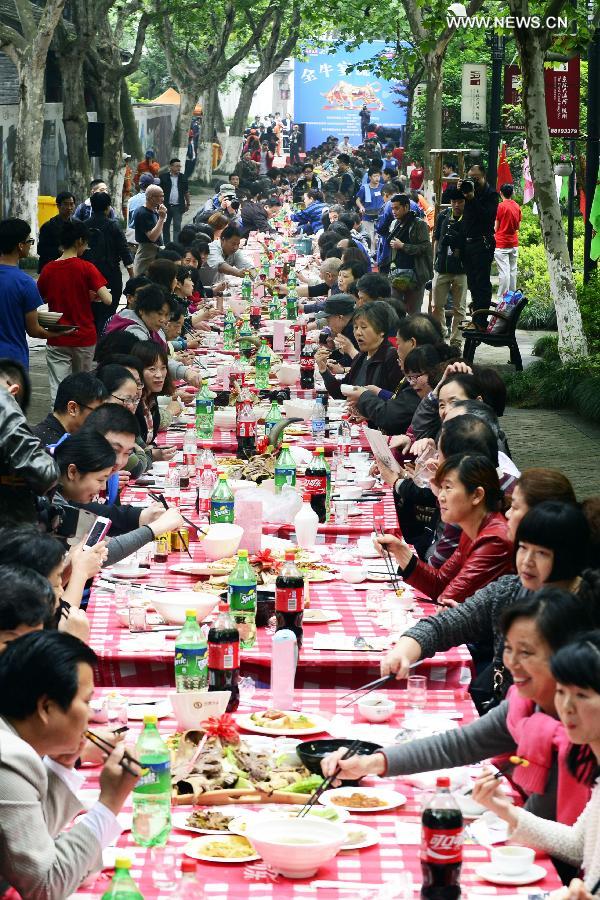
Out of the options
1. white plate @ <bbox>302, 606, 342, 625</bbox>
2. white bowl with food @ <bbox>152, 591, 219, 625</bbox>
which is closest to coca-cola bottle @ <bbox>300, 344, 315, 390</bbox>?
white plate @ <bbox>302, 606, 342, 625</bbox>

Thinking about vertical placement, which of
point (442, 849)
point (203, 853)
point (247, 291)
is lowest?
point (247, 291)

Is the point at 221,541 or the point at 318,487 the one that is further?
the point at 318,487

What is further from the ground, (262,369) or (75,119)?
(75,119)

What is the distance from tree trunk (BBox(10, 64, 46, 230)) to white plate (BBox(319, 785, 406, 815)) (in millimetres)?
19207

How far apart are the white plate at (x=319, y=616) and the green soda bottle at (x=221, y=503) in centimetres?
112

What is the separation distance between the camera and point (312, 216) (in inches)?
1006

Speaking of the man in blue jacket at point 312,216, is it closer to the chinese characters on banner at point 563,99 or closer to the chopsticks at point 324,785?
the chinese characters on banner at point 563,99

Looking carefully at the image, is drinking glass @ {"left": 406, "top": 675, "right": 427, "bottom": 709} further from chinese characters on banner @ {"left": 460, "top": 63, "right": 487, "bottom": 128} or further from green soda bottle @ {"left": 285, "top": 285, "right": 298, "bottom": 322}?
chinese characters on banner @ {"left": 460, "top": 63, "right": 487, "bottom": 128}

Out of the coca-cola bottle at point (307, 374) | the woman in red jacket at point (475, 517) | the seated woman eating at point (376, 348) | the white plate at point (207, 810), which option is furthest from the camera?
the coca-cola bottle at point (307, 374)

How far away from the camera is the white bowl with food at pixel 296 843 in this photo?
336 cm

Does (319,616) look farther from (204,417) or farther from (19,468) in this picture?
(204,417)

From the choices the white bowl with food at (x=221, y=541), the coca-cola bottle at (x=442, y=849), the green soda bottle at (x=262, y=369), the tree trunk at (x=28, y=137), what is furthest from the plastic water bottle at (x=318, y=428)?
the tree trunk at (x=28, y=137)

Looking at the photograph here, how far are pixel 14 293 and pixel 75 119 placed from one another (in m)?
Result: 14.4

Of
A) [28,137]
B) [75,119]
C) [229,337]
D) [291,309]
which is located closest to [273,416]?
[229,337]
